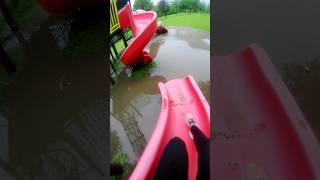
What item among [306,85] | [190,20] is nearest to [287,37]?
[306,85]

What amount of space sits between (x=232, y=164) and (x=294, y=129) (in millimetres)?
83

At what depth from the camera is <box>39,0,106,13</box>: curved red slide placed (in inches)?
16.0

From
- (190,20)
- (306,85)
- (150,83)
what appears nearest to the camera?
(306,85)

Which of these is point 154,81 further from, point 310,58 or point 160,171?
point 310,58

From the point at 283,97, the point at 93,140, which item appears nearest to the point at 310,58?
the point at 283,97

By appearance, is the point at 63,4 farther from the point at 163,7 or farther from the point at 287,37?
the point at 287,37

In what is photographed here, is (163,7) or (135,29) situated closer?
(163,7)

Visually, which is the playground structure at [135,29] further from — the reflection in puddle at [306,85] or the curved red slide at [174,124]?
the reflection in puddle at [306,85]

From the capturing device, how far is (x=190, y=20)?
0.49 meters

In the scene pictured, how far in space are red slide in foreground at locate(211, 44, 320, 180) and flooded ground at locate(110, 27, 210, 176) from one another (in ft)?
0.37

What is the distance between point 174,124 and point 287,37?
0.35 m

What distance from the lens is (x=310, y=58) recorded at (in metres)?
0.36

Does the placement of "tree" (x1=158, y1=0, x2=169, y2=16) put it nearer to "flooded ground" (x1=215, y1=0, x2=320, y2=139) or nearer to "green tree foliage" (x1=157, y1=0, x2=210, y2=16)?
"green tree foliage" (x1=157, y1=0, x2=210, y2=16)

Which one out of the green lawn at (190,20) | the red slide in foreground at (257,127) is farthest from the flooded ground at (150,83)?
the red slide in foreground at (257,127)
